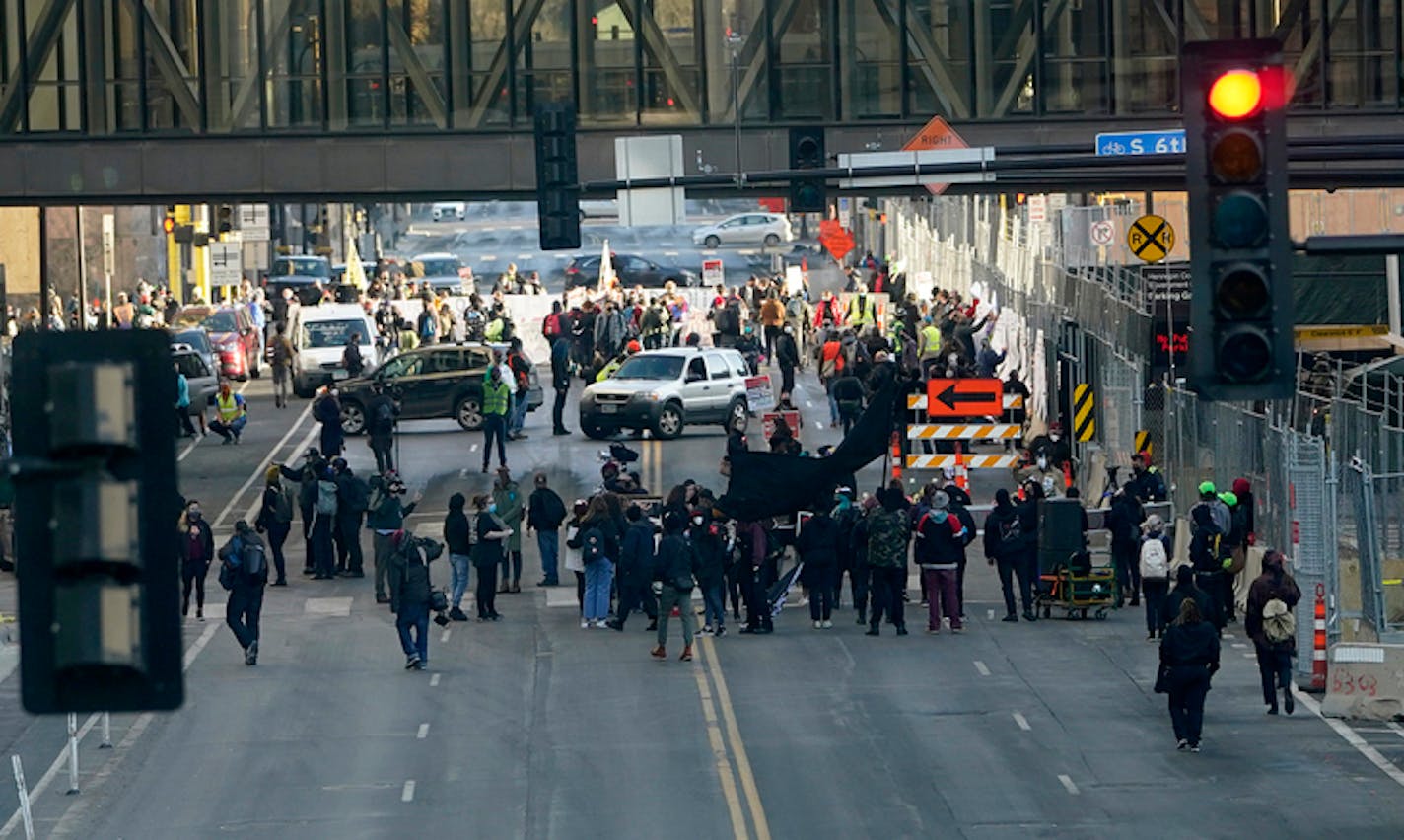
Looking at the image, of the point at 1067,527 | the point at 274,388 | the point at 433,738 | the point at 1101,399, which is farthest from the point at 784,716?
the point at 274,388

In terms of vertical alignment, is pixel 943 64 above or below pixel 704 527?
above

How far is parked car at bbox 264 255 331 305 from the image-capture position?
7231 cm

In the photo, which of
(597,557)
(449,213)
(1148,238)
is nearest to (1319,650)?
(597,557)

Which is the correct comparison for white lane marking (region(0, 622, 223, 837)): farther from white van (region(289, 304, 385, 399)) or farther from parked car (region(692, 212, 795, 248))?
parked car (region(692, 212, 795, 248))

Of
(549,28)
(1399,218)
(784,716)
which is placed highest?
(549,28)

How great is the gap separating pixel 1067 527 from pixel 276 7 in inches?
748

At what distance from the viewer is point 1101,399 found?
36188 mm

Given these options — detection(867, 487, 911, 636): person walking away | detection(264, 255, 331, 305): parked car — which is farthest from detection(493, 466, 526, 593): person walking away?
detection(264, 255, 331, 305): parked car

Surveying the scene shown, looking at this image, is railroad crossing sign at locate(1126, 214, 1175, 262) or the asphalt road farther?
railroad crossing sign at locate(1126, 214, 1175, 262)

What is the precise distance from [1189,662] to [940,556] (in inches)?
253

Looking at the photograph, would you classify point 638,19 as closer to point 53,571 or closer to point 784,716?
point 784,716

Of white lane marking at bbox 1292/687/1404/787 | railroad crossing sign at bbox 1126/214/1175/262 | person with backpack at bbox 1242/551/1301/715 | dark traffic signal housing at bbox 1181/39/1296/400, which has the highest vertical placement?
railroad crossing sign at bbox 1126/214/1175/262

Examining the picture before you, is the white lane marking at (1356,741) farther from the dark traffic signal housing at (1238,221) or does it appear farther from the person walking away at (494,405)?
the person walking away at (494,405)

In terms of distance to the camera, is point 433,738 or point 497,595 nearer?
point 433,738
